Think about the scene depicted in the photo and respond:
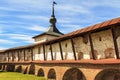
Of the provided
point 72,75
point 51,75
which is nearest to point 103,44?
point 72,75

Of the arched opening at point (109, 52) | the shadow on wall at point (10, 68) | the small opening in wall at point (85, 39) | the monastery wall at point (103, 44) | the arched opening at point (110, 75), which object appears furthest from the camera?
the shadow on wall at point (10, 68)

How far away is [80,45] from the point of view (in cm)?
2312

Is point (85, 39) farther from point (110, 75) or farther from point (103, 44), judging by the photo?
point (110, 75)

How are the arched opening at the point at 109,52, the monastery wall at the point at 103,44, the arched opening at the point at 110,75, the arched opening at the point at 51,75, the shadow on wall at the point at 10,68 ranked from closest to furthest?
1. the arched opening at the point at 110,75
2. the arched opening at the point at 109,52
3. the monastery wall at the point at 103,44
4. the arched opening at the point at 51,75
5. the shadow on wall at the point at 10,68

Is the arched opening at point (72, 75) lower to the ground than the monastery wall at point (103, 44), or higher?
lower

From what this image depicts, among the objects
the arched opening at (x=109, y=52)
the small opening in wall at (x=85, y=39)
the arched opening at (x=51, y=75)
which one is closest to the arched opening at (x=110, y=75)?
the arched opening at (x=109, y=52)

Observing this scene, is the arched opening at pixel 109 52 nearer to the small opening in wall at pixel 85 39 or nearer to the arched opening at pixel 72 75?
the small opening in wall at pixel 85 39

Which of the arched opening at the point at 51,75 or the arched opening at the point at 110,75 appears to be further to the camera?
the arched opening at the point at 51,75

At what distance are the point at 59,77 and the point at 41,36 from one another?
2290 cm

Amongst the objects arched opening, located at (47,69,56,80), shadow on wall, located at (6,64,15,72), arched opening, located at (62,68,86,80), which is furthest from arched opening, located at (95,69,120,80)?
shadow on wall, located at (6,64,15,72)

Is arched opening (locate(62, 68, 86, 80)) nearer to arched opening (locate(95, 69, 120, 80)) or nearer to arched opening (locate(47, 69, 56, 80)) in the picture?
arched opening (locate(47, 69, 56, 80))

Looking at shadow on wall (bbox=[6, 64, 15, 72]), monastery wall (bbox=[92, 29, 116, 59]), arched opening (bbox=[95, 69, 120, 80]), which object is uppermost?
monastery wall (bbox=[92, 29, 116, 59])

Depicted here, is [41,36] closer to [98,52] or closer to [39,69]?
[39,69]

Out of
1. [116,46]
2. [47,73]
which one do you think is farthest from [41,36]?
[116,46]
